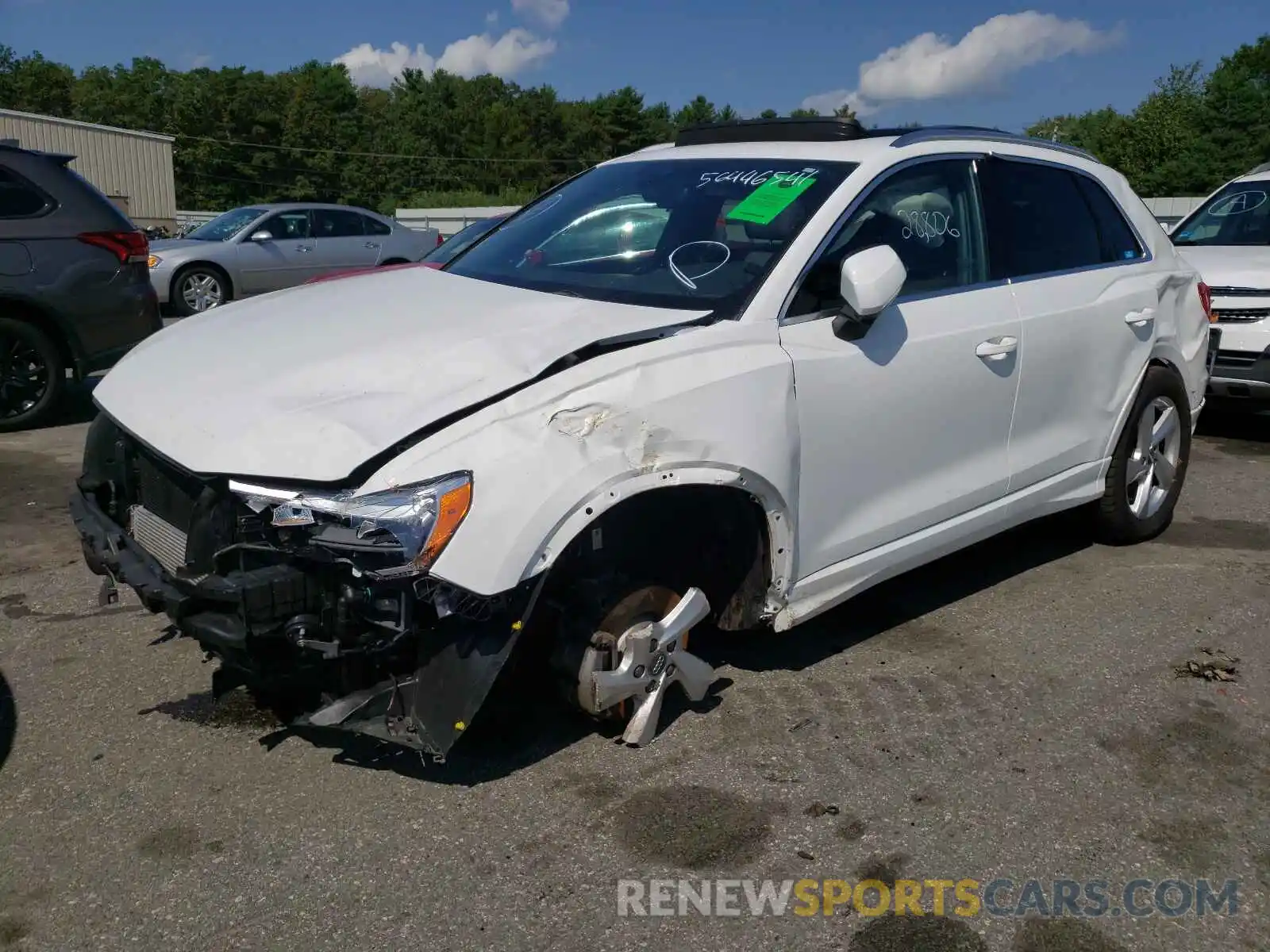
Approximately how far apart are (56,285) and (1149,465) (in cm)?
643

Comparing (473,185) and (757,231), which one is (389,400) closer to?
(757,231)

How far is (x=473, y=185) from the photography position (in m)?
91.4

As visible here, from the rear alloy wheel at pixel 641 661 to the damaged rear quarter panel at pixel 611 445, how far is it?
354 mm

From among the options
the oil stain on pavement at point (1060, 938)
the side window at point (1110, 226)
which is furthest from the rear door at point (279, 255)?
the oil stain on pavement at point (1060, 938)

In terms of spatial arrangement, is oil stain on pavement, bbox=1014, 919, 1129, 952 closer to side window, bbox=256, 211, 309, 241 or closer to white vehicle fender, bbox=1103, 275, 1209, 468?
white vehicle fender, bbox=1103, 275, 1209, 468

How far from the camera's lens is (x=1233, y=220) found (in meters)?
8.52

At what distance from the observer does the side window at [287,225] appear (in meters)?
15.6

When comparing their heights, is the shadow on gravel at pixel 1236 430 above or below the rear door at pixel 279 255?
below

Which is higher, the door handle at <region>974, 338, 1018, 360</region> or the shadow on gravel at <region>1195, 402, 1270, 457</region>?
the door handle at <region>974, 338, 1018, 360</region>

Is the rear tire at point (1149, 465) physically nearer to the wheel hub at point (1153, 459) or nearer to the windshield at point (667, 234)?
the wheel hub at point (1153, 459)

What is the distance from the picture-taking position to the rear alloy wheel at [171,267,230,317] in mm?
14680

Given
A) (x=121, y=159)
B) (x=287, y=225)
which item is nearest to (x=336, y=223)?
(x=287, y=225)

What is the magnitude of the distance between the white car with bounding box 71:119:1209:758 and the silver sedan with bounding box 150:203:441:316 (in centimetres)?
1137

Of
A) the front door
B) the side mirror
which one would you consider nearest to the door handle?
the front door
